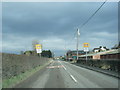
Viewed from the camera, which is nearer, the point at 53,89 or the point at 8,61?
the point at 53,89

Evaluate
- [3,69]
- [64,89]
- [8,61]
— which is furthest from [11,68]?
[64,89]

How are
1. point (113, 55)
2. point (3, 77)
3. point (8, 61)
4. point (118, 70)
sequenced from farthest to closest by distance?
1. point (113, 55)
2. point (118, 70)
3. point (8, 61)
4. point (3, 77)

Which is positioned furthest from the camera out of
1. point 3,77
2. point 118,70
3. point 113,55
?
point 113,55

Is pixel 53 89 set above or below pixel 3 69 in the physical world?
below

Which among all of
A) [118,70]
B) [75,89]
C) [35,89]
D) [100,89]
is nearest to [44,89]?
[35,89]

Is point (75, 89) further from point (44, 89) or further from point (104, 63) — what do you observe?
point (104, 63)

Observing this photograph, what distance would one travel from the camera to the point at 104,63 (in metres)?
23.5

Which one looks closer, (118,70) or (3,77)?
(3,77)

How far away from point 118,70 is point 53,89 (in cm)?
1089

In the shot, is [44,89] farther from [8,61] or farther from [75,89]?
[8,61]

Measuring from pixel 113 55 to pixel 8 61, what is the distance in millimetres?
35004

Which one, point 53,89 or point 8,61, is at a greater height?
point 8,61

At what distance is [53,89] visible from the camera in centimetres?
874

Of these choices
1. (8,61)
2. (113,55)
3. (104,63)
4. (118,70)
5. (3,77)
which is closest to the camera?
(3,77)
